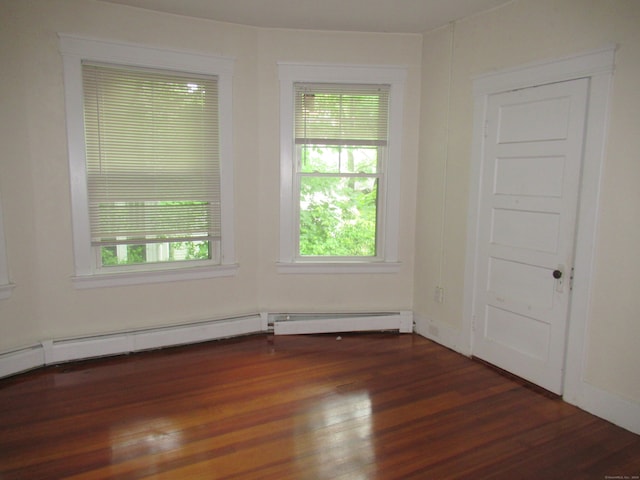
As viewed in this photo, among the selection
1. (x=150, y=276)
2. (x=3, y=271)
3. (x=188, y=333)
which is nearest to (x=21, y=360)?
(x=3, y=271)

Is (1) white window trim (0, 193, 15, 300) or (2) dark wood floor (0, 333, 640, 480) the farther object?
(1) white window trim (0, 193, 15, 300)

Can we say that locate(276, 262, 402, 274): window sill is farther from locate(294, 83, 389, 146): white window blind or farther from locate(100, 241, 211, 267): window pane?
locate(294, 83, 389, 146): white window blind

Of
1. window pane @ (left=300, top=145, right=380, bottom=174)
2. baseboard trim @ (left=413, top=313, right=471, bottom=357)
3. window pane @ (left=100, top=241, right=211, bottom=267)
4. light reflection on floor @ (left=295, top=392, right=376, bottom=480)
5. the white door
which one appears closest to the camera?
light reflection on floor @ (left=295, top=392, right=376, bottom=480)

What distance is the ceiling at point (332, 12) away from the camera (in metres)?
3.28

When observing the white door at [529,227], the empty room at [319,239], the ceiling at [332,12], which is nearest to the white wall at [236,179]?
the empty room at [319,239]

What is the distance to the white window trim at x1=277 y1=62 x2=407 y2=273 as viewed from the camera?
13.0 ft

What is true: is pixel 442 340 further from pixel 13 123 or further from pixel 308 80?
pixel 13 123

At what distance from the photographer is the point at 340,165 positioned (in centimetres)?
415

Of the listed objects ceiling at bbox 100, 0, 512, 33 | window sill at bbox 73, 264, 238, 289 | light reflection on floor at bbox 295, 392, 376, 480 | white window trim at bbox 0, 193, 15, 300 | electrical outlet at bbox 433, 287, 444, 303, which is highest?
ceiling at bbox 100, 0, 512, 33

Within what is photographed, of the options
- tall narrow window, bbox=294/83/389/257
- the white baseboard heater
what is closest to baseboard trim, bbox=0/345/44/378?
the white baseboard heater

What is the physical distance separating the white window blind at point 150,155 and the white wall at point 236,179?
214 mm

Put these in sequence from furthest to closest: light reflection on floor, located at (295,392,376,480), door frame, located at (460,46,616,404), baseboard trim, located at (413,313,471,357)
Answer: baseboard trim, located at (413,313,471,357), door frame, located at (460,46,616,404), light reflection on floor, located at (295,392,376,480)

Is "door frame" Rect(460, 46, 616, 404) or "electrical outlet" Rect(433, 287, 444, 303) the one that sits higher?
"door frame" Rect(460, 46, 616, 404)

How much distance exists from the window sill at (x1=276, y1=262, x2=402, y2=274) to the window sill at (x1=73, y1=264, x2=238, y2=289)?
1.68 feet
